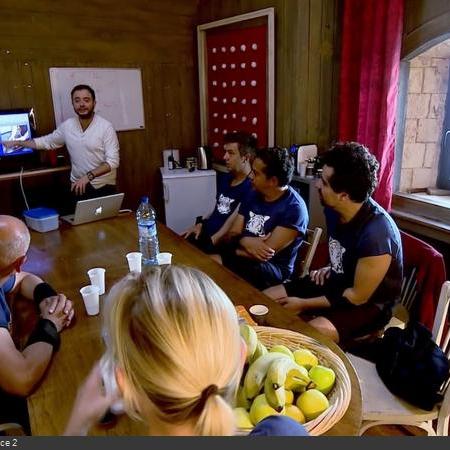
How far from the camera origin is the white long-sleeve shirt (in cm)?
352

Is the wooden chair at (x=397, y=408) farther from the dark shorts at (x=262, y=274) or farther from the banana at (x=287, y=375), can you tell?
the dark shorts at (x=262, y=274)

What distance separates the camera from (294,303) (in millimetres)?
1860

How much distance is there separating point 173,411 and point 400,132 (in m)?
2.71

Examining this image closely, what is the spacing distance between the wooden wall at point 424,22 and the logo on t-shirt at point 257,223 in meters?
1.44

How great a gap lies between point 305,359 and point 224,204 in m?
1.77

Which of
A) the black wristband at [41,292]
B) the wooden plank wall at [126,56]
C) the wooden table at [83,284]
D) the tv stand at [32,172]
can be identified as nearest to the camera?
the wooden table at [83,284]

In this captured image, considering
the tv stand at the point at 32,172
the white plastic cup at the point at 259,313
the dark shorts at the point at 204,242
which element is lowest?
the dark shorts at the point at 204,242

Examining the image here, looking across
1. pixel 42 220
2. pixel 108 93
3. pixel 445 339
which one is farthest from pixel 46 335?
pixel 108 93

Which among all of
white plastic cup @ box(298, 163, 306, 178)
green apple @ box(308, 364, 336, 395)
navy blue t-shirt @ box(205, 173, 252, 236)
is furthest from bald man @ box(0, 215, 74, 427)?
white plastic cup @ box(298, 163, 306, 178)

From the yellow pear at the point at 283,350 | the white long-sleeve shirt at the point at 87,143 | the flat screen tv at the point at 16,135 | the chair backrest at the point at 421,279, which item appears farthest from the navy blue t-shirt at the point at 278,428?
the flat screen tv at the point at 16,135

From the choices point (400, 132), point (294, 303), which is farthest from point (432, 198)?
point (294, 303)

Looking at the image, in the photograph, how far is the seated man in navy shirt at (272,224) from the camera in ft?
7.15

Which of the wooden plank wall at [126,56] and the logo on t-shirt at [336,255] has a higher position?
the wooden plank wall at [126,56]

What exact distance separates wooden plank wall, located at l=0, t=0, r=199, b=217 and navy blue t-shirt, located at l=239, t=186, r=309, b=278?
221 cm
